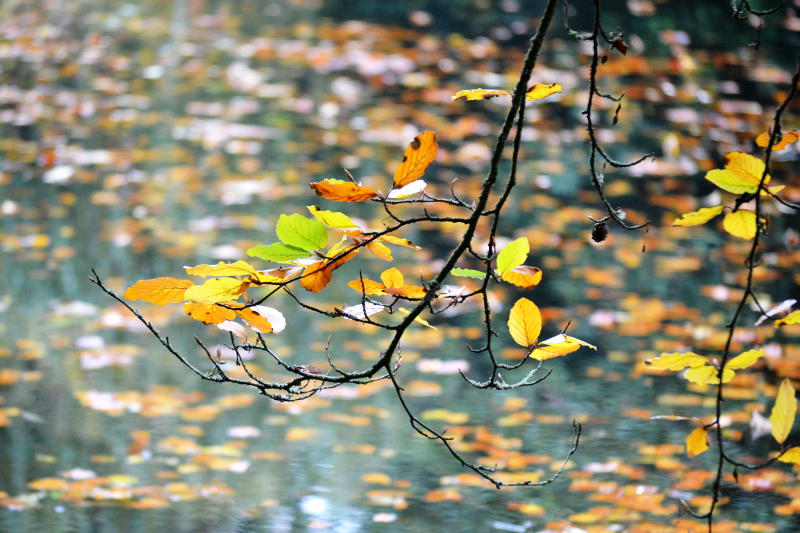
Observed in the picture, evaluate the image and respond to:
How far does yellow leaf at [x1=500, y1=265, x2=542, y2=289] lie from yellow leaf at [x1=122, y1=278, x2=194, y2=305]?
0.53 meters

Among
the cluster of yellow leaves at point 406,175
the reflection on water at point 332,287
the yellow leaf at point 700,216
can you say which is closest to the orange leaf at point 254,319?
the cluster of yellow leaves at point 406,175

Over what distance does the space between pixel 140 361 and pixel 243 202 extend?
182 cm

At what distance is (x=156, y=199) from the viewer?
564cm

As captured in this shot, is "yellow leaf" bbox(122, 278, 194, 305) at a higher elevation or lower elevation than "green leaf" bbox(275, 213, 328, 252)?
lower

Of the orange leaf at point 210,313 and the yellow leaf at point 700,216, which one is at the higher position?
the yellow leaf at point 700,216

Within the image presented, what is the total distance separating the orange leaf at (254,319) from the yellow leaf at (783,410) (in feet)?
2.73

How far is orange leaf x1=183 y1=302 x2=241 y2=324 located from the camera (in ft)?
4.50

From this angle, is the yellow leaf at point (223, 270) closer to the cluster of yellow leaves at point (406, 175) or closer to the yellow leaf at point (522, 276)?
the cluster of yellow leaves at point (406, 175)

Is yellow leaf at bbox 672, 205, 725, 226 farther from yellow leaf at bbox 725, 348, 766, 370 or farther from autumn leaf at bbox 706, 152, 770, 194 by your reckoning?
yellow leaf at bbox 725, 348, 766, 370

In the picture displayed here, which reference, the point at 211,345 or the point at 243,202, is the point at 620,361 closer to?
the point at 211,345

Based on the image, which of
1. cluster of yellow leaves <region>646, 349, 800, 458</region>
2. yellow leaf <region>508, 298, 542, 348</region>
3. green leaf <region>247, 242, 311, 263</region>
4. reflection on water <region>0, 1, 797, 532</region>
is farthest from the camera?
reflection on water <region>0, 1, 797, 532</region>

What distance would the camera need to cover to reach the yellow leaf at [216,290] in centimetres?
129

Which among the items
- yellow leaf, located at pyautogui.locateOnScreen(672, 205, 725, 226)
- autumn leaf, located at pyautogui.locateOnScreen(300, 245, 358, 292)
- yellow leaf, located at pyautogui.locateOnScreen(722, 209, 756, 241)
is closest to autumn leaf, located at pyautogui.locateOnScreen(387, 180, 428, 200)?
Result: autumn leaf, located at pyautogui.locateOnScreen(300, 245, 358, 292)

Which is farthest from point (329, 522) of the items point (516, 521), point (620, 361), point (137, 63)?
point (137, 63)
